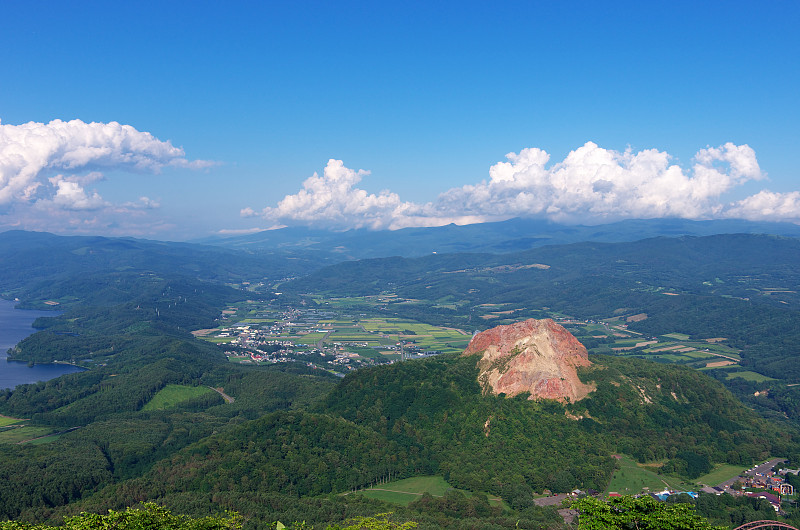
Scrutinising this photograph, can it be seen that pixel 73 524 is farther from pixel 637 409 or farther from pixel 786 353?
pixel 786 353

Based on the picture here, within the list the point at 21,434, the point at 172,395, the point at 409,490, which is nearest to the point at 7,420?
the point at 21,434

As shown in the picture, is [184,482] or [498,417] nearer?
[184,482]

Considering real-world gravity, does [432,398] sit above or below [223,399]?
above

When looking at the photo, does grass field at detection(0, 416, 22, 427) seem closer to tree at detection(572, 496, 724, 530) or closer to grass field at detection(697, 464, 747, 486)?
tree at detection(572, 496, 724, 530)

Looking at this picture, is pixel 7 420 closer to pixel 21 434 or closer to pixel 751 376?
pixel 21 434

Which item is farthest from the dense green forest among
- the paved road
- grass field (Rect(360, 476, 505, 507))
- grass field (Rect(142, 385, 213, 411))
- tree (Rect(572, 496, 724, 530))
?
tree (Rect(572, 496, 724, 530))

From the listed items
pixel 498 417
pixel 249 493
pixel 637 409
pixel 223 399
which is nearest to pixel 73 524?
pixel 249 493
